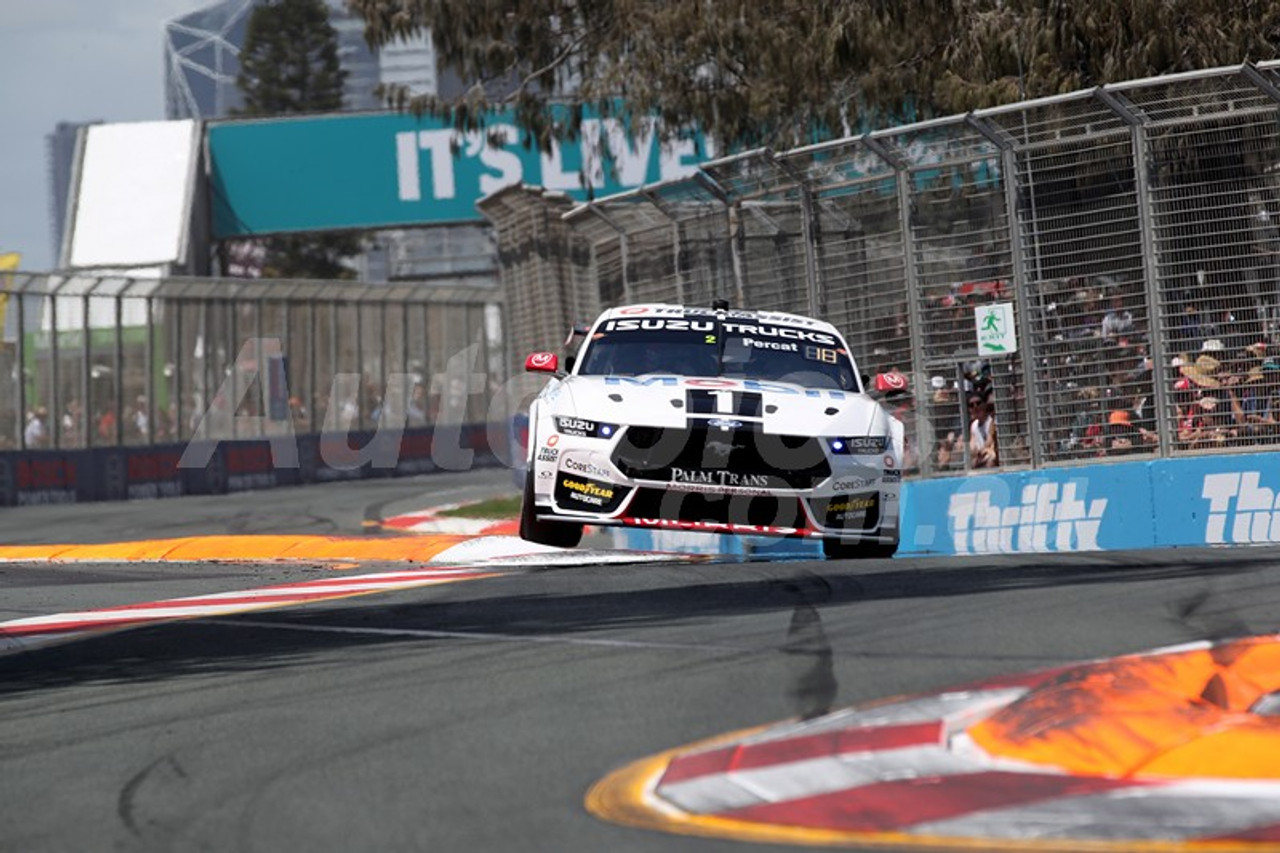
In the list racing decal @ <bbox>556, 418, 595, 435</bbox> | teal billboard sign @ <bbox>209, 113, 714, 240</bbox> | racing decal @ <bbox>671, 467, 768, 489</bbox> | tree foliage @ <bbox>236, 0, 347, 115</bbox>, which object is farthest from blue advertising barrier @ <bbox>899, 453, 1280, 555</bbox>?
tree foliage @ <bbox>236, 0, 347, 115</bbox>

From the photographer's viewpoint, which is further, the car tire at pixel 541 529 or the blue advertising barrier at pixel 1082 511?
the blue advertising barrier at pixel 1082 511

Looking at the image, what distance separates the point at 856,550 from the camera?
12.0 m

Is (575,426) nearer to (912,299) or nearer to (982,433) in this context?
(982,433)

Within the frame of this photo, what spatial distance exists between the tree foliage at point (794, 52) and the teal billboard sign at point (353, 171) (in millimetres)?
14971

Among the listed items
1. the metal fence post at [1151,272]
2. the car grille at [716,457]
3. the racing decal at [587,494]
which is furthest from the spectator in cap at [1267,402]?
the racing decal at [587,494]

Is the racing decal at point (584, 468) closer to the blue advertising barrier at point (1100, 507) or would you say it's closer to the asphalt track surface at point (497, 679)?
the asphalt track surface at point (497, 679)

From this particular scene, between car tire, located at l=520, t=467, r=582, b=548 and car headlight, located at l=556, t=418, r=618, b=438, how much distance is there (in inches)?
16.2

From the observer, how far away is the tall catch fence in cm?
1310

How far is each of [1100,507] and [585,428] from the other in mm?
4380

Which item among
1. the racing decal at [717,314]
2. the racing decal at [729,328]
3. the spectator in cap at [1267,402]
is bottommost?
the spectator in cap at [1267,402]

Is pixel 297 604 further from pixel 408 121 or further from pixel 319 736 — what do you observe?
pixel 408 121

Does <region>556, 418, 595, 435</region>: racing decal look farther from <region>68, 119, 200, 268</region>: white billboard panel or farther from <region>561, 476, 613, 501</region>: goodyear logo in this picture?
<region>68, 119, 200, 268</region>: white billboard panel

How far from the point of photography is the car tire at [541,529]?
11.6 meters

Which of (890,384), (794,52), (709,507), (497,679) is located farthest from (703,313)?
(794,52)
